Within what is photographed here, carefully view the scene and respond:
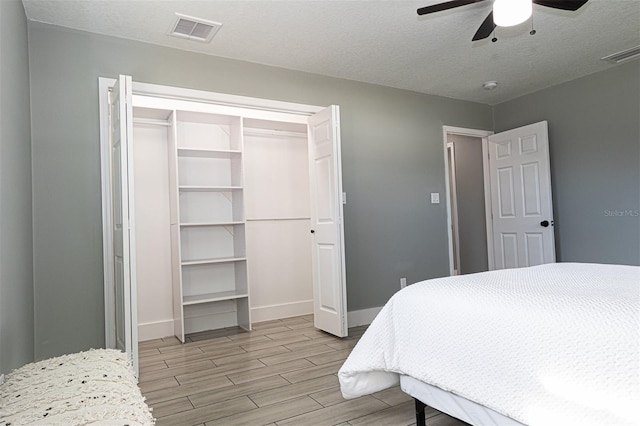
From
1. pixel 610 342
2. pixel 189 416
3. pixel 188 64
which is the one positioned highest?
pixel 188 64

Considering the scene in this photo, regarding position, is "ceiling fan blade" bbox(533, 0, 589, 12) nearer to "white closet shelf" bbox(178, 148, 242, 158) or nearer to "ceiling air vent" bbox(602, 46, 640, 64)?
"ceiling air vent" bbox(602, 46, 640, 64)

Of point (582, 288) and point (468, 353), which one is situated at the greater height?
point (582, 288)

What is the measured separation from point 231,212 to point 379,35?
7.53ft

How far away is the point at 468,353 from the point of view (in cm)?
149

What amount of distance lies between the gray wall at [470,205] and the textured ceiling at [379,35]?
155 cm

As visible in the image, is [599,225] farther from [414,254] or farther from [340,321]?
[340,321]

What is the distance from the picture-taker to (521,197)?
4.71 metres

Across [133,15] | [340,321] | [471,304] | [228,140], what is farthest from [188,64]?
[471,304]

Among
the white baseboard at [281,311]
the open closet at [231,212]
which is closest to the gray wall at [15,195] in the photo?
the open closet at [231,212]

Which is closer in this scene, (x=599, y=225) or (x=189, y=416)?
(x=189, y=416)

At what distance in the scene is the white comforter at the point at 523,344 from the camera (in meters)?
1.13

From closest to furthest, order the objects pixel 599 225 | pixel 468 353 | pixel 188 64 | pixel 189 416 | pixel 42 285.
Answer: pixel 468 353, pixel 189 416, pixel 42 285, pixel 188 64, pixel 599 225

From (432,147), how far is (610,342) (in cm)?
375

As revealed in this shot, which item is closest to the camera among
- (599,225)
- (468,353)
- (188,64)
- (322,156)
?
(468,353)
